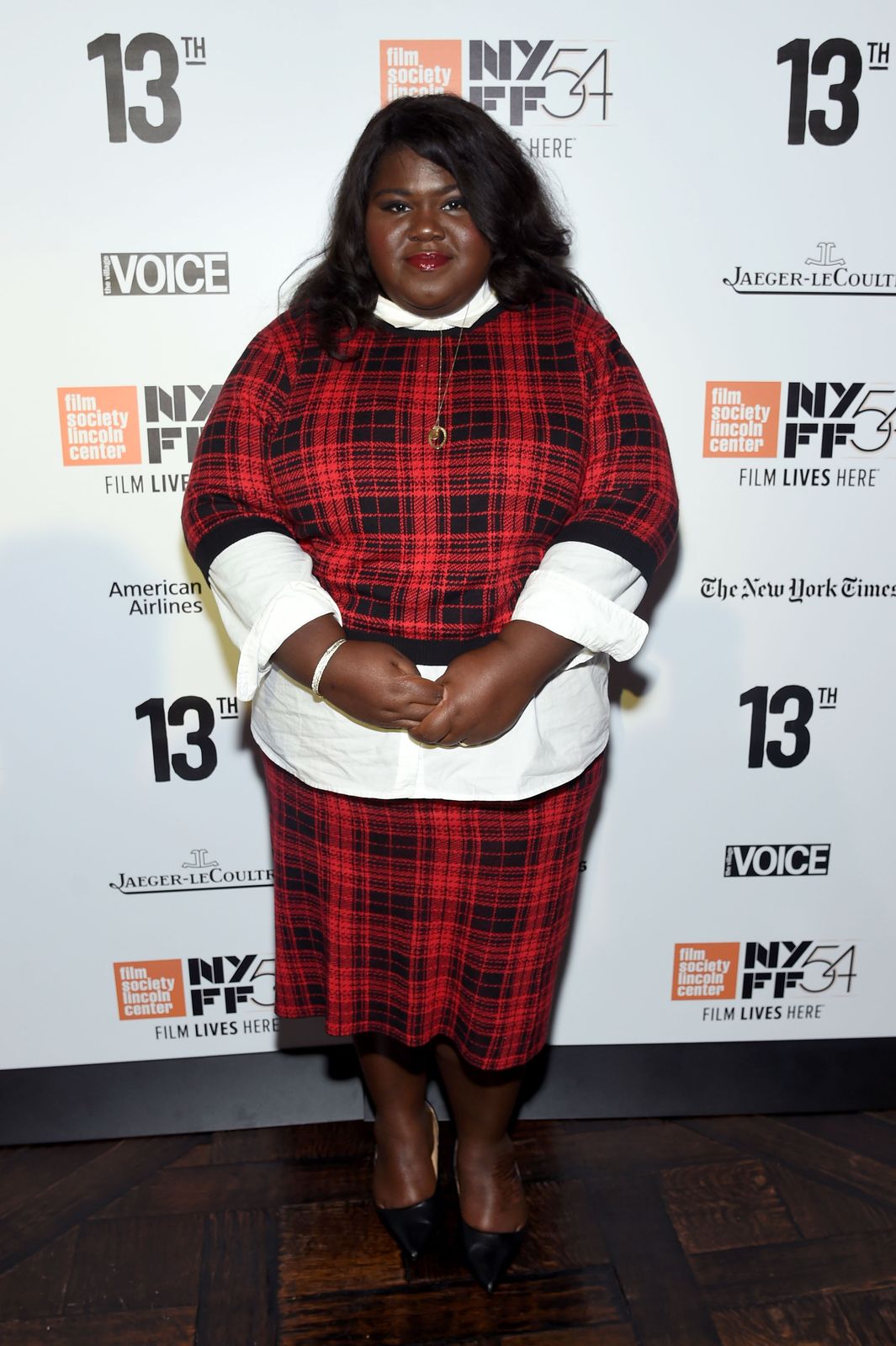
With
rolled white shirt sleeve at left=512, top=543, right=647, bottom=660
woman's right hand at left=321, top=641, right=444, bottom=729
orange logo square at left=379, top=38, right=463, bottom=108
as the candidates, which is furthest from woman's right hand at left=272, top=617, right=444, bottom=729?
orange logo square at left=379, top=38, right=463, bottom=108

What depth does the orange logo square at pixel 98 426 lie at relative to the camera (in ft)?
5.16

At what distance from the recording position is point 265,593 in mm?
1234

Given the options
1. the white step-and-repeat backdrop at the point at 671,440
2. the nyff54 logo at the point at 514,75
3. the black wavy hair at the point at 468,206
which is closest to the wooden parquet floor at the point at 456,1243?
the white step-and-repeat backdrop at the point at 671,440

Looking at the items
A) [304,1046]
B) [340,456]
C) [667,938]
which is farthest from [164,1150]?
[340,456]

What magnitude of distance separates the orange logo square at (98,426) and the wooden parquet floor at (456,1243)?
1106 mm

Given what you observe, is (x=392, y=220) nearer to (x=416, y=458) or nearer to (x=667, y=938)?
(x=416, y=458)

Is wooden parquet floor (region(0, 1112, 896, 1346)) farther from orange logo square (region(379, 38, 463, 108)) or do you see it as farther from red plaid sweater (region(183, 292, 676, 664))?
orange logo square (region(379, 38, 463, 108))

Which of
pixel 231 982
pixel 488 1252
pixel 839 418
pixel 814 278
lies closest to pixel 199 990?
pixel 231 982

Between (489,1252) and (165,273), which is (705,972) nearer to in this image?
(489,1252)

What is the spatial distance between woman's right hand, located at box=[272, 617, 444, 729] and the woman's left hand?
0.05 ft

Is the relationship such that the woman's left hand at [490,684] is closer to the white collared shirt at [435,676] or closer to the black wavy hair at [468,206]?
the white collared shirt at [435,676]

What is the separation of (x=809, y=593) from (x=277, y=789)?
858mm

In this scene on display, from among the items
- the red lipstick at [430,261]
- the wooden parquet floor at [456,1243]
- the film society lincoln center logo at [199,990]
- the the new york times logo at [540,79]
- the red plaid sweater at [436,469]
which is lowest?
the wooden parquet floor at [456,1243]

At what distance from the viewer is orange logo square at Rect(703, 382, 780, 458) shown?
5.29 ft
